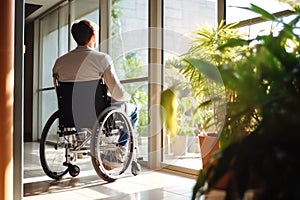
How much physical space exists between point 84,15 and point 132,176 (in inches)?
123

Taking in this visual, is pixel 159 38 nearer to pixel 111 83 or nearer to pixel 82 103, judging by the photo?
pixel 111 83

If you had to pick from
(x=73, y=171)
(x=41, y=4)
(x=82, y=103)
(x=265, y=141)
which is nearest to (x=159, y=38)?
(x=82, y=103)

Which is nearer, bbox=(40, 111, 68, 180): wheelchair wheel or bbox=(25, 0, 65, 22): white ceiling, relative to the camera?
bbox=(40, 111, 68, 180): wheelchair wheel

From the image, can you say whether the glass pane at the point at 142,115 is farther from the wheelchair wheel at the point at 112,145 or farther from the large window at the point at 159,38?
the wheelchair wheel at the point at 112,145

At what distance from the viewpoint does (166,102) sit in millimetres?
1022

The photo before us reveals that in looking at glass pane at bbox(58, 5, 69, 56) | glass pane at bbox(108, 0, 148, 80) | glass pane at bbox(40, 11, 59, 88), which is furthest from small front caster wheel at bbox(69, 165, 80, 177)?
glass pane at bbox(40, 11, 59, 88)

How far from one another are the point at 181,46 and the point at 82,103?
1209 mm

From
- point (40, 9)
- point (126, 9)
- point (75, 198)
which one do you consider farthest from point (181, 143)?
point (40, 9)

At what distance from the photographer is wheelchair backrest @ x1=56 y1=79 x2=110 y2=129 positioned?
3.26 metres

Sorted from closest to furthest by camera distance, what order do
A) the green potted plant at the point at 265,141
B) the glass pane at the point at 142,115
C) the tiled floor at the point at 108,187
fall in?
the green potted plant at the point at 265,141
the tiled floor at the point at 108,187
the glass pane at the point at 142,115

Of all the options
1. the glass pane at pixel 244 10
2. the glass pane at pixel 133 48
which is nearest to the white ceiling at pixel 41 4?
the glass pane at pixel 133 48

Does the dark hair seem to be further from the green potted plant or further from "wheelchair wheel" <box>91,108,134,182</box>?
the green potted plant

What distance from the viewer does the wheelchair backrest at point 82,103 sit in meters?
3.26

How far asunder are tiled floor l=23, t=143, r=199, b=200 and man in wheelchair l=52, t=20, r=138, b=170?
322 millimetres
